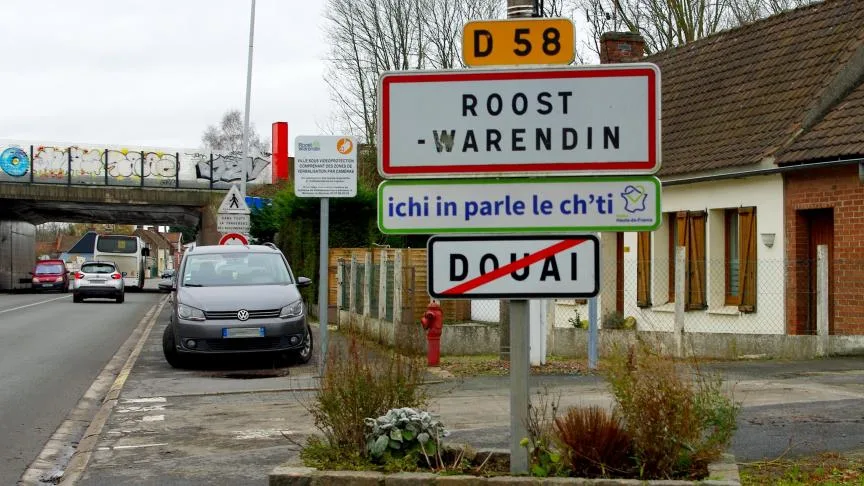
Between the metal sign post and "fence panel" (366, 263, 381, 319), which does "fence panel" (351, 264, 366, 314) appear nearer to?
"fence panel" (366, 263, 381, 319)

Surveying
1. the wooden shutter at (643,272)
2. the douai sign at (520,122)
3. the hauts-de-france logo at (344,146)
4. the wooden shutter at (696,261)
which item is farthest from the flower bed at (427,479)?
the wooden shutter at (643,272)

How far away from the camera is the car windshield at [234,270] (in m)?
16.3

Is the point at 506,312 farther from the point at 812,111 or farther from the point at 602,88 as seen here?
the point at 602,88

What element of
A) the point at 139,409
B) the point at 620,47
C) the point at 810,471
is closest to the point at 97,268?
the point at 620,47

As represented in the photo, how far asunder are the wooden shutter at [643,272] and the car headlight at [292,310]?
8108 millimetres

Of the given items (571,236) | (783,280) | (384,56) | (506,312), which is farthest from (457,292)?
(384,56)

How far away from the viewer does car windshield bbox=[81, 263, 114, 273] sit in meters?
43.2

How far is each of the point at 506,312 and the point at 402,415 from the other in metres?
8.39

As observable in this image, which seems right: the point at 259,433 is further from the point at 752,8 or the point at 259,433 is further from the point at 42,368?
the point at 752,8

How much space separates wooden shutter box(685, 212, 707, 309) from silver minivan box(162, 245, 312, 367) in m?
7.34

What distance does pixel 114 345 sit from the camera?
20.8m

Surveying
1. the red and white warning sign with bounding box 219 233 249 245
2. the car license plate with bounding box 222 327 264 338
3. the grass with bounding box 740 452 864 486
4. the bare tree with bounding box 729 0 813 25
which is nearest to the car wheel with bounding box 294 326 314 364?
the car license plate with bounding box 222 327 264 338

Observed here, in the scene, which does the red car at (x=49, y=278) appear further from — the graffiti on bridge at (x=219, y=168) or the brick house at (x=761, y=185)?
the brick house at (x=761, y=185)

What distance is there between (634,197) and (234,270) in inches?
456
